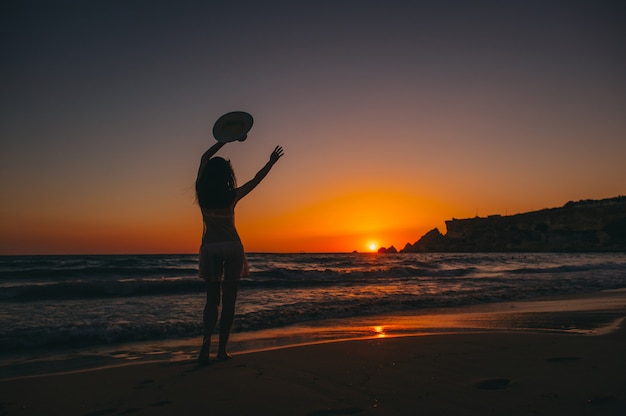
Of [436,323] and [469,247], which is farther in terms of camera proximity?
[469,247]

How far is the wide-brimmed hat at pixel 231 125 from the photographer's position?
183 inches

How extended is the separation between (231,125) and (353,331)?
3563 millimetres

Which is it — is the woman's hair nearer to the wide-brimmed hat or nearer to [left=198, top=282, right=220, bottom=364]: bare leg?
the wide-brimmed hat

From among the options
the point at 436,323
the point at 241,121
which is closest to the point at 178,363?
the point at 241,121

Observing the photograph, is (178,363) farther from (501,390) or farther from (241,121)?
(501,390)

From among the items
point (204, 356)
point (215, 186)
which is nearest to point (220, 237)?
point (215, 186)

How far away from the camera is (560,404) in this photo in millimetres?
2791

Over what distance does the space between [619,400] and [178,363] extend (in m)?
3.74

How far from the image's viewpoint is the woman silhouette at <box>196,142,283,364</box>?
4.45m

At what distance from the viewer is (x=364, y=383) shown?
3.45 meters

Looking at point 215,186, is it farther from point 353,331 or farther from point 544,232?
point 544,232

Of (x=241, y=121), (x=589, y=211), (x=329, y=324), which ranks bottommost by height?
(x=329, y=324)

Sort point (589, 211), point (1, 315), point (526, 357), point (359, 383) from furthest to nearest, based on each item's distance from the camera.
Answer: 1. point (589, 211)
2. point (1, 315)
3. point (526, 357)
4. point (359, 383)

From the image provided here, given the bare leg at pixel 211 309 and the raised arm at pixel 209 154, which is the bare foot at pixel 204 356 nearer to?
the bare leg at pixel 211 309
